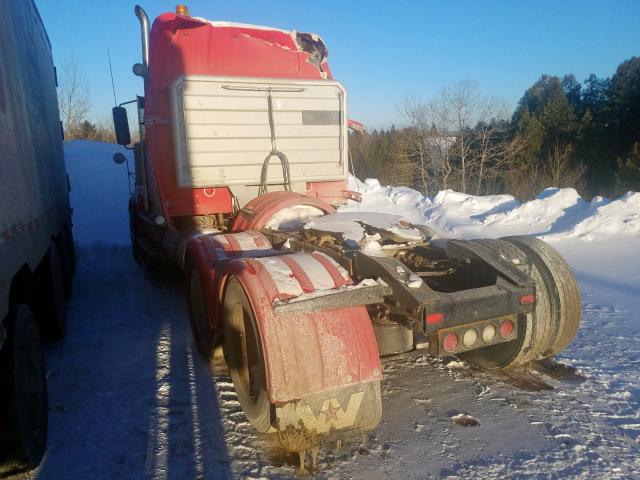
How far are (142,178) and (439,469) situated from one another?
21.9ft

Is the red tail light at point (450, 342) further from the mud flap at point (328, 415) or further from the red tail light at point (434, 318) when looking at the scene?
the mud flap at point (328, 415)

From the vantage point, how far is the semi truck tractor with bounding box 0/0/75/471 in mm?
2881

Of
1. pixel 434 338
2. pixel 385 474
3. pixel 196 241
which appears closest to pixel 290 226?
pixel 196 241

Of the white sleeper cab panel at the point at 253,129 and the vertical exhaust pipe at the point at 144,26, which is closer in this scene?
the white sleeper cab panel at the point at 253,129

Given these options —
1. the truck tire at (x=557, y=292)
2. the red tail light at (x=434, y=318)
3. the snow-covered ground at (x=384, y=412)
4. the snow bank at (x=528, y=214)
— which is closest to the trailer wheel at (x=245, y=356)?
the snow-covered ground at (x=384, y=412)

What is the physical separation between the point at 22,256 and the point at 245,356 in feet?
5.78

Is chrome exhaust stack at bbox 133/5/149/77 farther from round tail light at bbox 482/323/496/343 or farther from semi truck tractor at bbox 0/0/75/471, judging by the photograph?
round tail light at bbox 482/323/496/343

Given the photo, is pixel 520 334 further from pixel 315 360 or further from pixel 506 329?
pixel 315 360

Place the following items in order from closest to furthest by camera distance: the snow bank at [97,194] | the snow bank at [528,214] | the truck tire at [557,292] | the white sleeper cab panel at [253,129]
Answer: the truck tire at [557,292], the white sleeper cab panel at [253,129], the snow bank at [528,214], the snow bank at [97,194]

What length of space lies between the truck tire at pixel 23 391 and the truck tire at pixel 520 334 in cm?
345

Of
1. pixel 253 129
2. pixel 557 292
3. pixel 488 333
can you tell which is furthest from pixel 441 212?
pixel 488 333

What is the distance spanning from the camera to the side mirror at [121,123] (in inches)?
290

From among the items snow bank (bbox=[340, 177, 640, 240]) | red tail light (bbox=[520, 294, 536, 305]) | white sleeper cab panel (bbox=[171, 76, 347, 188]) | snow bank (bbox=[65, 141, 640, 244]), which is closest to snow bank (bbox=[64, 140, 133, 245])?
snow bank (bbox=[65, 141, 640, 244])

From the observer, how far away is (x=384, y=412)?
3.65 meters
